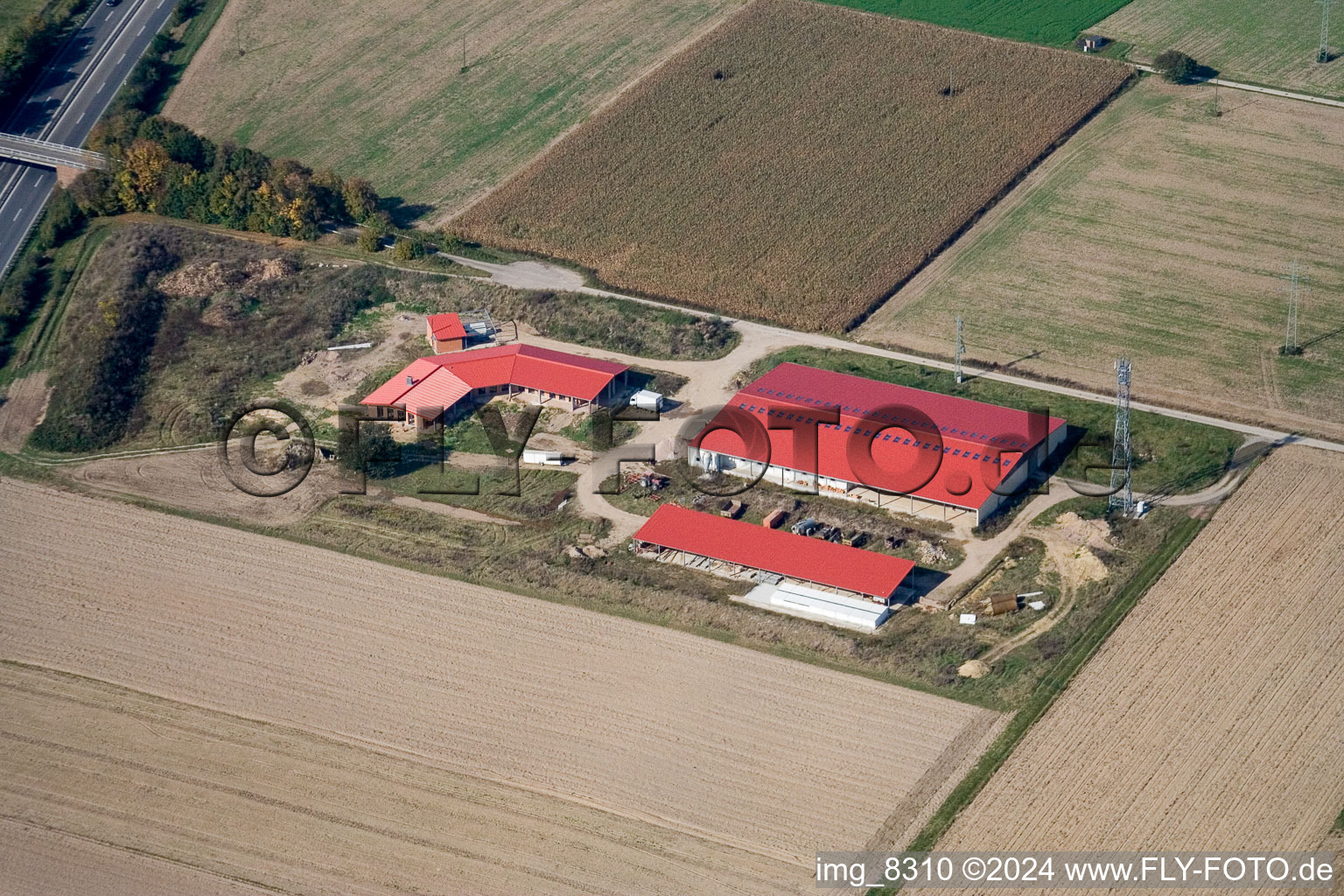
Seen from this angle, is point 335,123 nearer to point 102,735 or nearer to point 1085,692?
point 102,735

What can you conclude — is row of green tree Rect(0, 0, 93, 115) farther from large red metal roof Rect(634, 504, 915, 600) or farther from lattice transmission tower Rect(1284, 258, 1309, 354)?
lattice transmission tower Rect(1284, 258, 1309, 354)

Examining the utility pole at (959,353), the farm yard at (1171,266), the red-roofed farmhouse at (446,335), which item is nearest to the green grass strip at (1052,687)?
the farm yard at (1171,266)

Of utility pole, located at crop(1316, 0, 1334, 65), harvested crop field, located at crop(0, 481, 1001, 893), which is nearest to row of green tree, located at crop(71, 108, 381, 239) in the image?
harvested crop field, located at crop(0, 481, 1001, 893)

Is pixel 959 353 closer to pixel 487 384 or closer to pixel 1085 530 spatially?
pixel 1085 530

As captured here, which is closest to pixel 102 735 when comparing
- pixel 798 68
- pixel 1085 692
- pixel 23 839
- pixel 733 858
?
pixel 23 839

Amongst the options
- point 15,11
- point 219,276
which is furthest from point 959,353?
point 15,11
